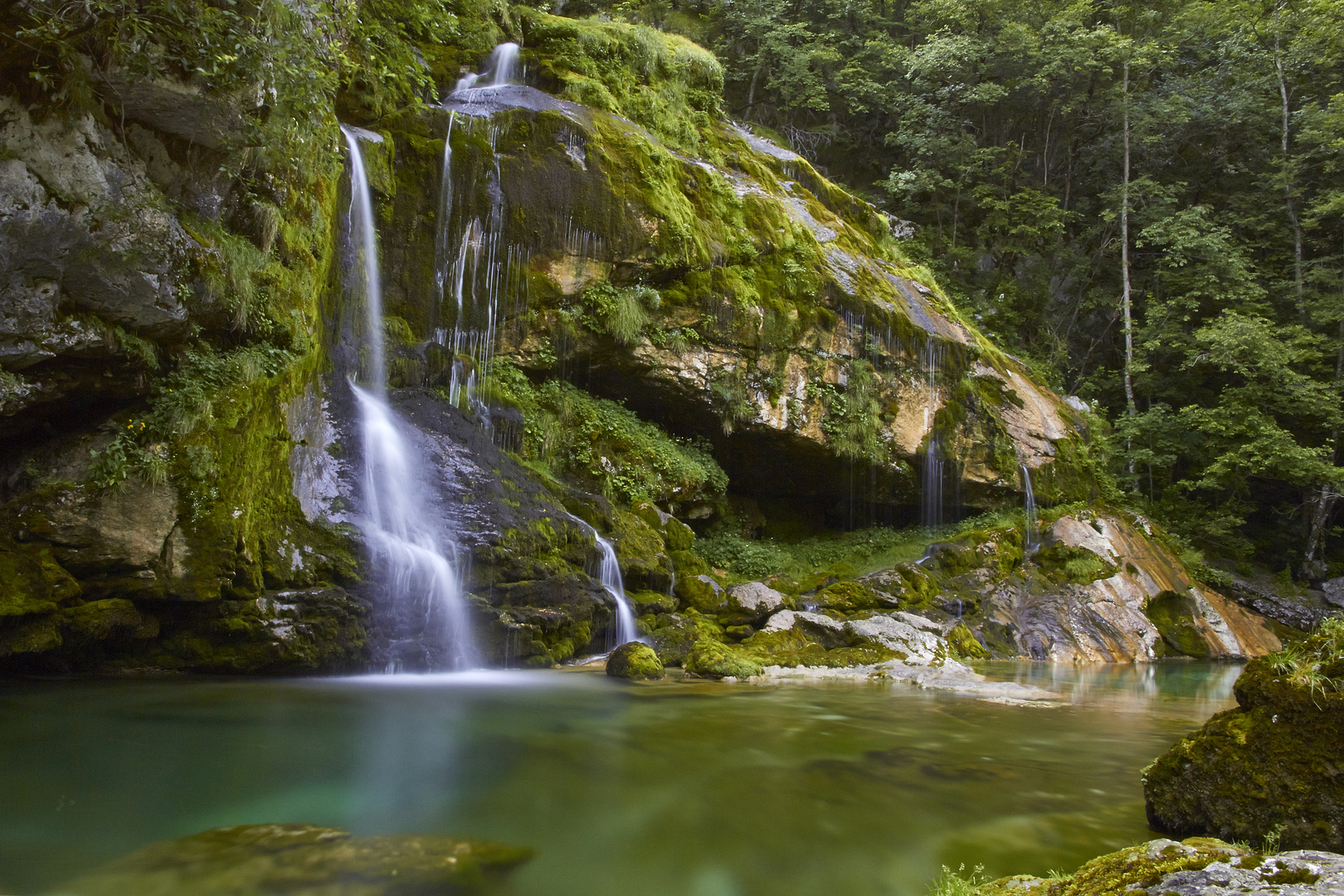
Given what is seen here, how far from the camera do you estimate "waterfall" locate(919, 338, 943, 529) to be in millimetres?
15969

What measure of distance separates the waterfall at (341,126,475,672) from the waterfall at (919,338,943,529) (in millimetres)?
11023

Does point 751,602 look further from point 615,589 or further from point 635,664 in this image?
point 635,664

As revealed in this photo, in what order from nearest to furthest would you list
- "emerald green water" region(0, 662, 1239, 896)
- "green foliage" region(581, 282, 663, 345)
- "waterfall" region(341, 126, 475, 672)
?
"emerald green water" region(0, 662, 1239, 896)
"waterfall" region(341, 126, 475, 672)
"green foliage" region(581, 282, 663, 345)

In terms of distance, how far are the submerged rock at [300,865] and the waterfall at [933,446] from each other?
1429 cm

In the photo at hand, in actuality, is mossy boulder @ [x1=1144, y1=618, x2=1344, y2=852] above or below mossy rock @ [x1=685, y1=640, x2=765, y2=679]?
above

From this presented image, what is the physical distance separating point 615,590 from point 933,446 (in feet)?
29.2

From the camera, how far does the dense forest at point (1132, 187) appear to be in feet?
61.8

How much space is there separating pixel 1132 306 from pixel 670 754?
78.8 feet

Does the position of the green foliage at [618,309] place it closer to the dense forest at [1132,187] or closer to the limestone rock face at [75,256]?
the limestone rock face at [75,256]

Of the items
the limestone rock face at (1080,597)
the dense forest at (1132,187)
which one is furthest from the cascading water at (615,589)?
the dense forest at (1132,187)

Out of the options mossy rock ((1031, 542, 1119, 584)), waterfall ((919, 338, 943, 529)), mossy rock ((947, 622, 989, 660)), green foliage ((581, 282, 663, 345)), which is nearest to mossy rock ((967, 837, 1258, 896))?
mossy rock ((947, 622, 989, 660))

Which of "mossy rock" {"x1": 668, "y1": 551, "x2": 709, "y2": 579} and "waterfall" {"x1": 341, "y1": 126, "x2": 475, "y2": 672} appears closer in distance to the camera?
"waterfall" {"x1": 341, "y1": 126, "x2": 475, "y2": 672}

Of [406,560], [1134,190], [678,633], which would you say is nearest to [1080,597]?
[678,633]

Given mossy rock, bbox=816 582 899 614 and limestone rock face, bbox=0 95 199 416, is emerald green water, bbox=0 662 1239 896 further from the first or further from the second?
mossy rock, bbox=816 582 899 614
